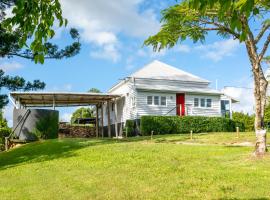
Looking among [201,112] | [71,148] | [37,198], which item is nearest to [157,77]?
[201,112]

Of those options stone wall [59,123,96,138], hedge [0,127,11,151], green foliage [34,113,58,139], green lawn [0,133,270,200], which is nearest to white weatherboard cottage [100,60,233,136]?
stone wall [59,123,96,138]

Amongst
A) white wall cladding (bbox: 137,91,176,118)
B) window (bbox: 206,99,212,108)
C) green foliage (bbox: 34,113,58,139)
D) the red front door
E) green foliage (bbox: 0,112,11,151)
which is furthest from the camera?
window (bbox: 206,99,212,108)

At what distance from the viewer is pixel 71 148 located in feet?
66.6

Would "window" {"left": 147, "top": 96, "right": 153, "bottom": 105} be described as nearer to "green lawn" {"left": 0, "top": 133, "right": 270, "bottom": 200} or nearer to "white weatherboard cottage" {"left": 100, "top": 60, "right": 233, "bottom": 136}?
"white weatherboard cottage" {"left": 100, "top": 60, "right": 233, "bottom": 136}

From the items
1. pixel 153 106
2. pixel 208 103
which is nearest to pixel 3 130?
pixel 153 106

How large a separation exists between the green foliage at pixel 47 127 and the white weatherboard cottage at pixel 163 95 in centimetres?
619

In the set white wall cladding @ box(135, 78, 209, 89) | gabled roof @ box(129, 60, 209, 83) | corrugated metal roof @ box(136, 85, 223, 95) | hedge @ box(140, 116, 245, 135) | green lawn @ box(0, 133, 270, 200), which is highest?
gabled roof @ box(129, 60, 209, 83)

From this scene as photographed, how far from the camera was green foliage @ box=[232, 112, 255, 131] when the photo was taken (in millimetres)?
40375

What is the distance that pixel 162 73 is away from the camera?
38.2 m

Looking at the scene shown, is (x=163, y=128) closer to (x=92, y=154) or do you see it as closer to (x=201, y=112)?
(x=201, y=112)

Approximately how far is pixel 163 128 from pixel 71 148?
14.3 metres

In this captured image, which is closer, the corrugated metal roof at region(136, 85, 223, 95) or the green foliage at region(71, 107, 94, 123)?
the corrugated metal roof at region(136, 85, 223, 95)

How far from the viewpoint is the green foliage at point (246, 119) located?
132ft

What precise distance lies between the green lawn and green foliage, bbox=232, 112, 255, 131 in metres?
25.2
